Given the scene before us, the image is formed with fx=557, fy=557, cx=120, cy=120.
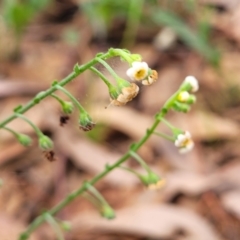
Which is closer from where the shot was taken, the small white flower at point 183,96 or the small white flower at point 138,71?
the small white flower at point 138,71

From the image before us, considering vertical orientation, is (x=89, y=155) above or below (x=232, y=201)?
above

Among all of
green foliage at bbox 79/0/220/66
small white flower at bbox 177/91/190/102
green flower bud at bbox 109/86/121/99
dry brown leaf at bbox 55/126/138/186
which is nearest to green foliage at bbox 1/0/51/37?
green foliage at bbox 79/0/220/66

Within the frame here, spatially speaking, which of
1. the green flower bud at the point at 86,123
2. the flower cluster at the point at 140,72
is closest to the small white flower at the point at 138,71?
the flower cluster at the point at 140,72

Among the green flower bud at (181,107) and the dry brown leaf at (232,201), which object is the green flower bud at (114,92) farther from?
the dry brown leaf at (232,201)

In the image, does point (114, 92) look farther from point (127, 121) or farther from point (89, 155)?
point (127, 121)

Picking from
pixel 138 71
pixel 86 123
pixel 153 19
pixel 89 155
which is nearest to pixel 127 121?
pixel 89 155

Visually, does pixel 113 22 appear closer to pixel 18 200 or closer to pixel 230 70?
pixel 230 70
